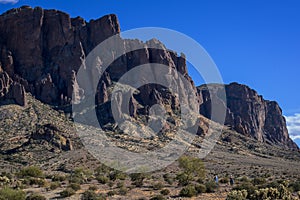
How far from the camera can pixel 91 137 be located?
9750 centimetres

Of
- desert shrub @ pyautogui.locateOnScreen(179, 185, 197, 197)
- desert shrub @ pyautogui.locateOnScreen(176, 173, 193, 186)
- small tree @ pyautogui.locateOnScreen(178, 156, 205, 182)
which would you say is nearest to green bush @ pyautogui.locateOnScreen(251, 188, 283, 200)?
desert shrub @ pyautogui.locateOnScreen(179, 185, 197, 197)

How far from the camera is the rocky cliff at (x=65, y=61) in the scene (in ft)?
406

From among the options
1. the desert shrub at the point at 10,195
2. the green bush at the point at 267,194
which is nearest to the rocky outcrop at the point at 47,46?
the desert shrub at the point at 10,195

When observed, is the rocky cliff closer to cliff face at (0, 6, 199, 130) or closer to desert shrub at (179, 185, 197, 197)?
cliff face at (0, 6, 199, 130)

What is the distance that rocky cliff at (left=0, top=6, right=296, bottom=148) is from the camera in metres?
124

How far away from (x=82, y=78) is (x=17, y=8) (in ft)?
133

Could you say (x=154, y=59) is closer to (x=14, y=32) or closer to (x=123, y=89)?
(x=123, y=89)

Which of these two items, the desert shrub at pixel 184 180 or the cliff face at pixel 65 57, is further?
the cliff face at pixel 65 57

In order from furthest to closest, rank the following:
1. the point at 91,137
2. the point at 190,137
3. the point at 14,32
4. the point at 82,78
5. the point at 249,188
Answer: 1. the point at 14,32
2. the point at 82,78
3. the point at 190,137
4. the point at 91,137
5. the point at 249,188

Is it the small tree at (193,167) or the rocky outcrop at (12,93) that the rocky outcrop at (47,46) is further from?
the small tree at (193,167)

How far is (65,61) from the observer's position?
134 meters

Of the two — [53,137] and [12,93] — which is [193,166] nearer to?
[53,137]

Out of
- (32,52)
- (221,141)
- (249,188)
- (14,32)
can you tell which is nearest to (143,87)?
(221,141)

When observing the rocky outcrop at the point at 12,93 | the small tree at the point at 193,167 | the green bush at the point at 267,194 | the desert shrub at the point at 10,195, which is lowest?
the desert shrub at the point at 10,195
